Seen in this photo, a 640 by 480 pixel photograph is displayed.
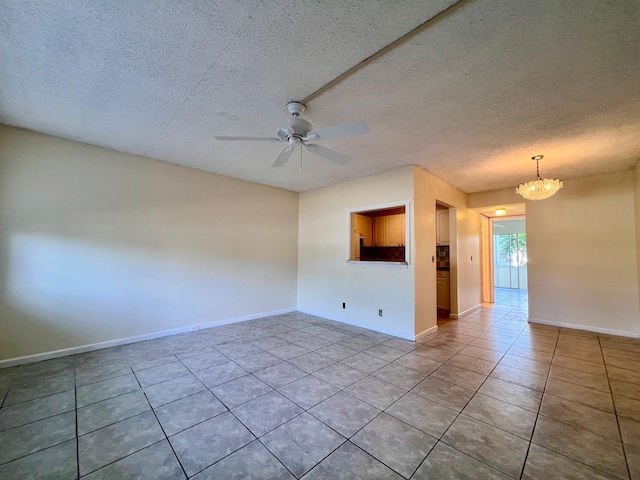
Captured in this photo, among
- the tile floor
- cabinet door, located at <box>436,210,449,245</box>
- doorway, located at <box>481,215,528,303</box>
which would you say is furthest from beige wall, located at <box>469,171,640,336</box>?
doorway, located at <box>481,215,528,303</box>

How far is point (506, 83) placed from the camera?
1961 millimetres

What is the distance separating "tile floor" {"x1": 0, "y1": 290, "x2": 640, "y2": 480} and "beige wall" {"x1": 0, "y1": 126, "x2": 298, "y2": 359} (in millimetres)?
538

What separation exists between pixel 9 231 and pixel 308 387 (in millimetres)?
3767

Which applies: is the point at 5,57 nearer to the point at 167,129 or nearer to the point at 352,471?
the point at 167,129

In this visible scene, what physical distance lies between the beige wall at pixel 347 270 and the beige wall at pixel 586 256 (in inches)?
115

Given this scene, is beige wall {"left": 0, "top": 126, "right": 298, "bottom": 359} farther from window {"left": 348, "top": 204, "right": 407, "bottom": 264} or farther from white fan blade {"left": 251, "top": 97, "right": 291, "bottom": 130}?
white fan blade {"left": 251, "top": 97, "right": 291, "bottom": 130}

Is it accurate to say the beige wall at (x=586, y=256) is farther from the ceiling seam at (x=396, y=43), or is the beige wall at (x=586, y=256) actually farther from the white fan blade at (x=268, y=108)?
the white fan blade at (x=268, y=108)

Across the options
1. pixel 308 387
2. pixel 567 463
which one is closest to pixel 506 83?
pixel 567 463

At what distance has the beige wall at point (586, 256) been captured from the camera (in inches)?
156

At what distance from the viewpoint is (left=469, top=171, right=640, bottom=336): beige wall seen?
3969mm

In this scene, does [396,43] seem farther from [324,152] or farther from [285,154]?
[285,154]

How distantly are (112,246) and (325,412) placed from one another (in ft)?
11.5

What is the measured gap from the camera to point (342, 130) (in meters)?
2.06

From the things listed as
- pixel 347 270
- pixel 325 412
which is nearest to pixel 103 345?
pixel 325 412
